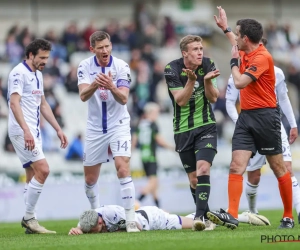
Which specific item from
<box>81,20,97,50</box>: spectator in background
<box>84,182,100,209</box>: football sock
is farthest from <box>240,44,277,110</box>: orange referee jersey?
<box>81,20,97,50</box>: spectator in background

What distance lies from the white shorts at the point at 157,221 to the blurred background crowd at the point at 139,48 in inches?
428

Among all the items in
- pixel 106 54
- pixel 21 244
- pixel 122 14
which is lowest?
pixel 21 244

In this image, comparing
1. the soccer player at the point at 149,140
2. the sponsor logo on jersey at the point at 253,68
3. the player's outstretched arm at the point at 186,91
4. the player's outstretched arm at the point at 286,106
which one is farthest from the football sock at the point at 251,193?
the soccer player at the point at 149,140

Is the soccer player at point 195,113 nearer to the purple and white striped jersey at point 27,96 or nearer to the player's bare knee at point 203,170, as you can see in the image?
the player's bare knee at point 203,170

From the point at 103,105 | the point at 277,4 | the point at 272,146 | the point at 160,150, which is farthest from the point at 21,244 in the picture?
the point at 277,4

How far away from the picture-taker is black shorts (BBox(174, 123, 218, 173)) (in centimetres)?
1031

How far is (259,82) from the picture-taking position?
1012 cm

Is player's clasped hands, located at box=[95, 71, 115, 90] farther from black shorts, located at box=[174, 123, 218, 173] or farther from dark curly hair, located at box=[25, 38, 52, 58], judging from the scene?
dark curly hair, located at box=[25, 38, 52, 58]

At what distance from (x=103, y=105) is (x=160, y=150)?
11.8m

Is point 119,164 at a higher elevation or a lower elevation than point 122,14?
lower

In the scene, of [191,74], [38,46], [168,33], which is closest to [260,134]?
[191,74]

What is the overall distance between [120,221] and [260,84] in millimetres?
2586

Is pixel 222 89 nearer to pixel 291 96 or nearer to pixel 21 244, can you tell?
pixel 291 96

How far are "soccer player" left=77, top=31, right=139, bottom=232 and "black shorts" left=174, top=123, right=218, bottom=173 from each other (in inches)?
29.8
